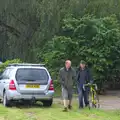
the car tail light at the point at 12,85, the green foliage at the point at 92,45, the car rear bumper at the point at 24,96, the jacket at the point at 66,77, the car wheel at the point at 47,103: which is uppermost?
the green foliage at the point at 92,45

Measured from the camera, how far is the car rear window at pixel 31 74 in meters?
15.1

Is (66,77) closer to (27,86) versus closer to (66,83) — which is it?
(66,83)

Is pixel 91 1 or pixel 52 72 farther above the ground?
pixel 91 1

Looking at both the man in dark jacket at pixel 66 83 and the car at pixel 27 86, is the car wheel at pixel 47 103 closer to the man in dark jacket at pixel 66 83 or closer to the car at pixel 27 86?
the car at pixel 27 86

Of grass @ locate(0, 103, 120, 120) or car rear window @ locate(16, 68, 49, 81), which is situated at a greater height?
car rear window @ locate(16, 68, 49, 81)

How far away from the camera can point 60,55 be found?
22.3 m

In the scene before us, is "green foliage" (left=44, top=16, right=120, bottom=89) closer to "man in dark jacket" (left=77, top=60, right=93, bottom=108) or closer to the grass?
"man in dark jacket" (left=77, top=60, right=93, bottom=108)

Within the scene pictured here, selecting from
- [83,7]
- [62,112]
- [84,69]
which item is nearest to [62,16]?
[83,7]

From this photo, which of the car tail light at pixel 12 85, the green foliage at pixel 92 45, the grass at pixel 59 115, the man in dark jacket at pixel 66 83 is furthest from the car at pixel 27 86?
the green foliage at pixel 92 45

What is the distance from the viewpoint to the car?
14.8 m

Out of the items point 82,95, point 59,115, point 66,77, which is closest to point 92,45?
point 82,95

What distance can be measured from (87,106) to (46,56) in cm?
836

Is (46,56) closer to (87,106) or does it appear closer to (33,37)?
(33,37)

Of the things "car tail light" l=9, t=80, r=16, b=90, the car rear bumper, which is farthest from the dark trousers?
"car tail light" l=9, t=80, r=16, b=90
